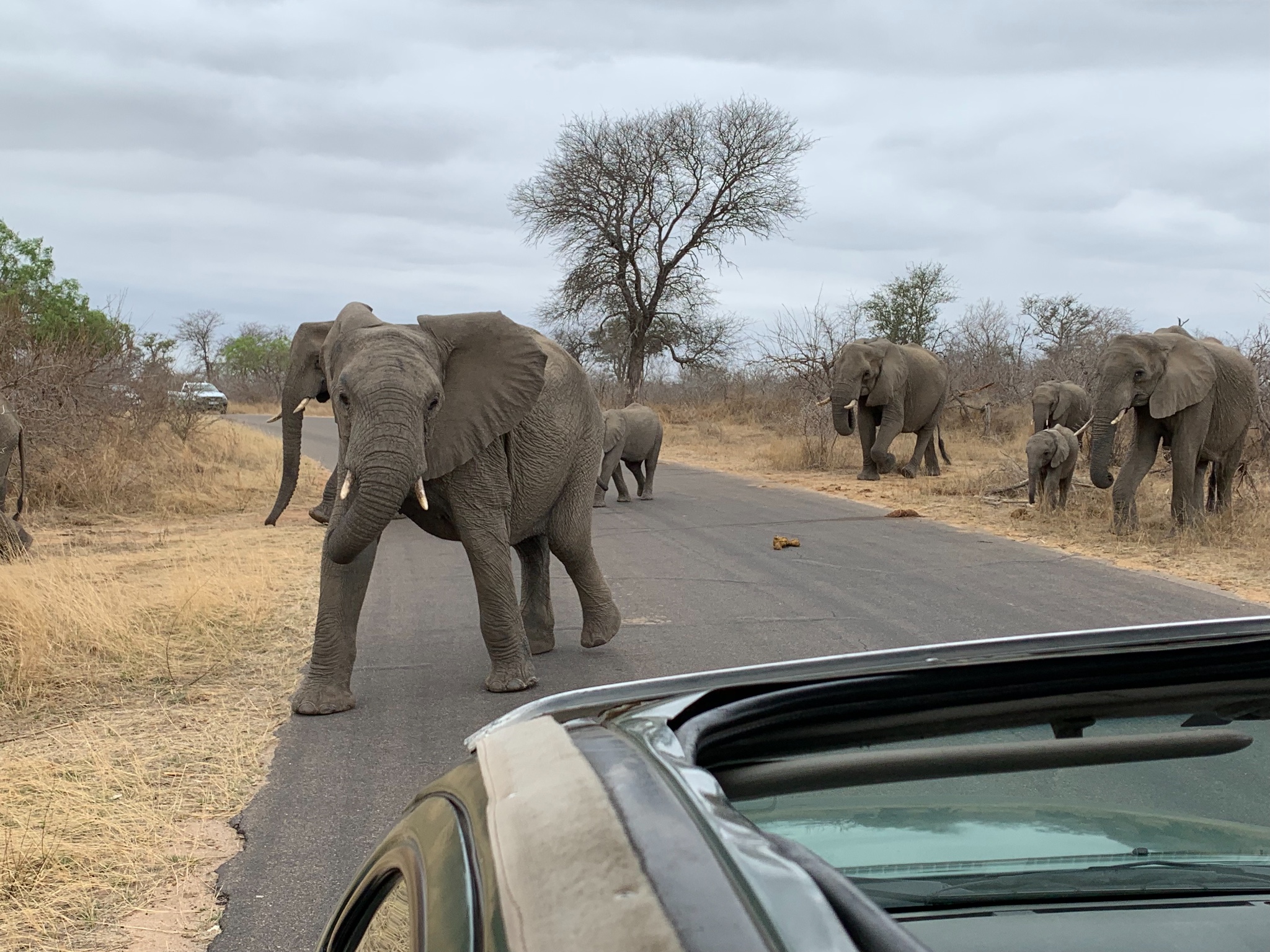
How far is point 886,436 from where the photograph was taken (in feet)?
62.0

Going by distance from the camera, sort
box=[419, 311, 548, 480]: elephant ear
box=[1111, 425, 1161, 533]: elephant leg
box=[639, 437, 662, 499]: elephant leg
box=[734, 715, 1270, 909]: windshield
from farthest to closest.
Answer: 1. box=[639, 437, 662, 499]: elephant leg
2. box=[1111, 425, 1161, 533]: elephant leg
3. box=[419, 311, 548, 480]: elephant ear
4. box=[734, 715, 1270, 909]: windshield

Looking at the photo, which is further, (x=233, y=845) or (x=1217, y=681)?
(x=233, y=845)

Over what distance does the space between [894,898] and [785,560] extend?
29.1 ft

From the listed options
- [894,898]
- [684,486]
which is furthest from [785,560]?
[894,898]

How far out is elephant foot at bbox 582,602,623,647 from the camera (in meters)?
6.86

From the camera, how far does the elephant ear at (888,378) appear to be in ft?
62.0

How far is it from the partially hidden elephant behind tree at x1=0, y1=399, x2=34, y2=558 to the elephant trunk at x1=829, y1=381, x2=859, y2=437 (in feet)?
38.8

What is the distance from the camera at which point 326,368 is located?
240 inches

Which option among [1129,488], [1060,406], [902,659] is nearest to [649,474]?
[1129,488]

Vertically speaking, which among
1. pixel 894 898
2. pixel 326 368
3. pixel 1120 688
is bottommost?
pixel 894 898

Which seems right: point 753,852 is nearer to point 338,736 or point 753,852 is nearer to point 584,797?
point 584,797

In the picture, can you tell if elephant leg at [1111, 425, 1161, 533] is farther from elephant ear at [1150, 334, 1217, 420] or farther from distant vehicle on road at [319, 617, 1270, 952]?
distant vehicle on road at [319, 617, 1270, 952]

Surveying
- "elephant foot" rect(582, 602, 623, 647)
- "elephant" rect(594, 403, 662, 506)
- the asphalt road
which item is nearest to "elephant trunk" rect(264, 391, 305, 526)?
the asphalt road

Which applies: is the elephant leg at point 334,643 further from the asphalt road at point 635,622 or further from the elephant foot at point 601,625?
the elephant foot at point 601,625
